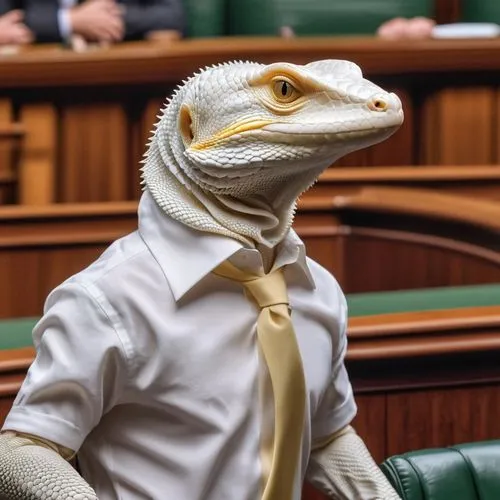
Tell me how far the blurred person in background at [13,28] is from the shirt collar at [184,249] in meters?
2.17

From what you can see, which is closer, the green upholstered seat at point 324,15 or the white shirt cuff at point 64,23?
the white shirt cuff at point 64,23

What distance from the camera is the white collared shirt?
78 centimetres

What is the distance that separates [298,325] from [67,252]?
56.8 inches

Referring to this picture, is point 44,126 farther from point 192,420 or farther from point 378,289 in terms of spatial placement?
point 192,420

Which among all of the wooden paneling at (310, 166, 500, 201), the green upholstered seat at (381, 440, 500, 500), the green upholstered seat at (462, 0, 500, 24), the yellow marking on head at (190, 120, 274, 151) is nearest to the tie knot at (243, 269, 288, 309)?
the yellow marking on head at (190, 120, 274, 151)

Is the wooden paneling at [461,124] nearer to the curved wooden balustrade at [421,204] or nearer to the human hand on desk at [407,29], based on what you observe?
the human hand on desk at [407,29]

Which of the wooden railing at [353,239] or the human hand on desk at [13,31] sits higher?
the human hand on desk at [13,31]

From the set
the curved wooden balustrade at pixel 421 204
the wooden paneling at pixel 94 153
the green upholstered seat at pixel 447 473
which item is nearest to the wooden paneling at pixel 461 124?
the curved wooden balustrade at pixel 421 204

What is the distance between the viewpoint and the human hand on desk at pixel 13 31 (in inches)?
113

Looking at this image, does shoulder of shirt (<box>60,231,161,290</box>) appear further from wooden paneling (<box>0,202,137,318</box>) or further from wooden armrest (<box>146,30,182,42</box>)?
wooden armrest (<box>146,30,182,42</box>)

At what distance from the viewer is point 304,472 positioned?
91 cm

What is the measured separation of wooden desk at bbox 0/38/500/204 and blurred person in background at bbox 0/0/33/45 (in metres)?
0.24

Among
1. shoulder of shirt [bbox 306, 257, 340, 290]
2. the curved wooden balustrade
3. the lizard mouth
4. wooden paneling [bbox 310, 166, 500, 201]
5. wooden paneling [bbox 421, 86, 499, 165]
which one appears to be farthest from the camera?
wooden paneling [bbox 421, 86, 499, 165]

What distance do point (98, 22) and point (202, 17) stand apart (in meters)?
0.40
